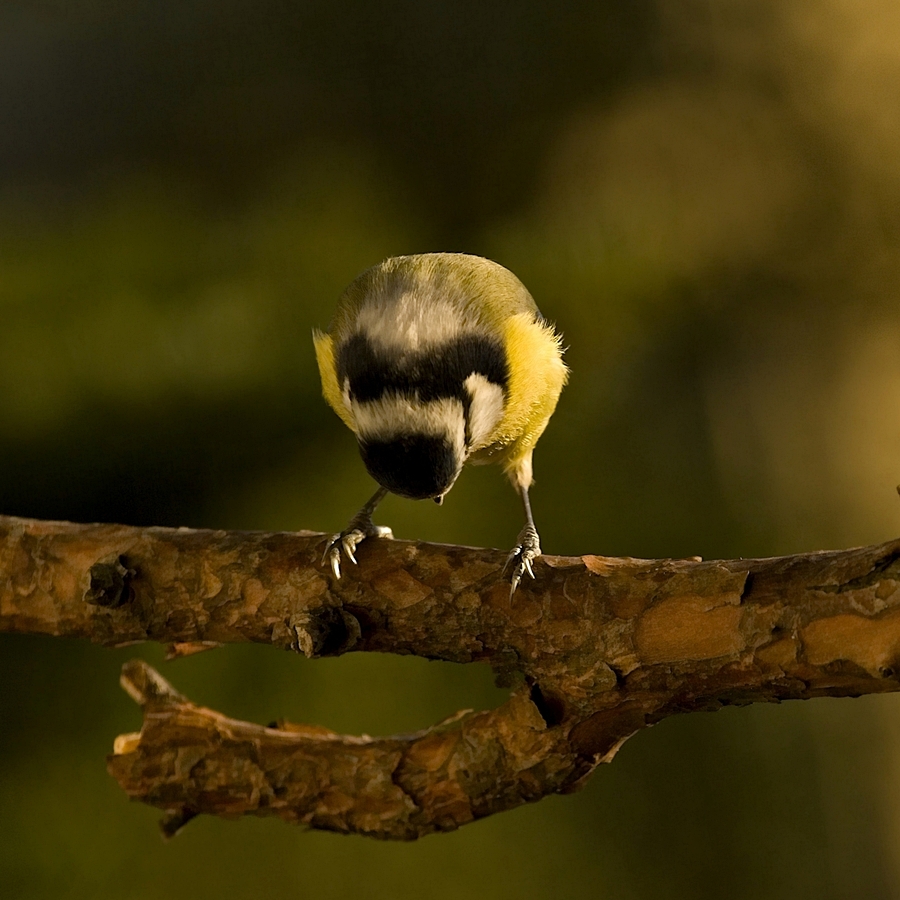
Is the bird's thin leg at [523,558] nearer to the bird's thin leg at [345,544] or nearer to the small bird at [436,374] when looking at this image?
the small bird at [436,374]

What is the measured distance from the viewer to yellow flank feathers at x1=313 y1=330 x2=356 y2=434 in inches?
46.5

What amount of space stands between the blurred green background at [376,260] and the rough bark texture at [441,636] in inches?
22.6

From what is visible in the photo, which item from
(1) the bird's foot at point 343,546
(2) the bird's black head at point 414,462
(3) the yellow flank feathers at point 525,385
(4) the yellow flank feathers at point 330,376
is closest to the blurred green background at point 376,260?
(3) the yellow flank feathers at point 525,385

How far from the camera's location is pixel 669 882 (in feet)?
5.47

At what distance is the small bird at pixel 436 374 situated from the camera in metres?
1.04

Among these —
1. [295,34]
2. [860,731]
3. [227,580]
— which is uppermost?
[295,34]

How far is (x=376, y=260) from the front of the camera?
1.80m

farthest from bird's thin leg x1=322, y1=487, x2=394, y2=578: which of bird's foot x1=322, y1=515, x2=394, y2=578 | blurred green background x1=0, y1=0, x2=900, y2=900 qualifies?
blurred green background x1=0, y1=0, x2=900, y2=900

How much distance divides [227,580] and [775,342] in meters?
1.08

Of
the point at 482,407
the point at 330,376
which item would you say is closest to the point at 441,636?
the point at 482,407

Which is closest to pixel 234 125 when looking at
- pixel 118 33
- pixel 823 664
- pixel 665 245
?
pixel 118 33

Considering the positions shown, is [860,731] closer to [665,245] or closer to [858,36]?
[665,245]

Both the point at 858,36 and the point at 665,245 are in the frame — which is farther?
the point at 665,245

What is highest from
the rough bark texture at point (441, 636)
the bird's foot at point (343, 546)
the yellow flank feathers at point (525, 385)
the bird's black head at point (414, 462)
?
the yellow flank feathers at point (525, 385)
